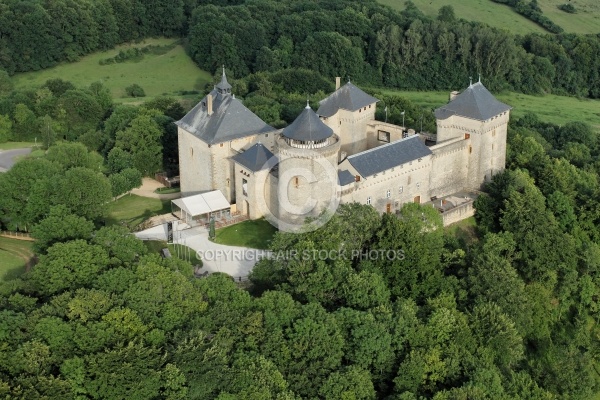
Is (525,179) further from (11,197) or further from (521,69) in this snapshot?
(521,69)

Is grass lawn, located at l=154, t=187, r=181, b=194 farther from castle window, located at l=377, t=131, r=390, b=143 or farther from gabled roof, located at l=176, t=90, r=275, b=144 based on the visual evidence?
castle window, located at l=377, t=131, r=390, b=143

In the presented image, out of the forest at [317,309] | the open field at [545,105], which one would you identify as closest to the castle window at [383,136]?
the forest at [317,309]

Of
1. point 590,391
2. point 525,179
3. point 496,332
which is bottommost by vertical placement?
point 590,391

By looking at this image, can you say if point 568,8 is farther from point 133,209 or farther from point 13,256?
point 13,256

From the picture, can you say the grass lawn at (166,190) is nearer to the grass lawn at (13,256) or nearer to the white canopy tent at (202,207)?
the white canopy tent at (202,207)

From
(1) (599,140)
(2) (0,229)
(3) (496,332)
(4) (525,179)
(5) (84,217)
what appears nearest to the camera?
(3) (496,332)

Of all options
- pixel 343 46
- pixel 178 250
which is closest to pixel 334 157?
pixel 178 250

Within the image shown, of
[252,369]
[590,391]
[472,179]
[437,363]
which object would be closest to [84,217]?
[252,369]
